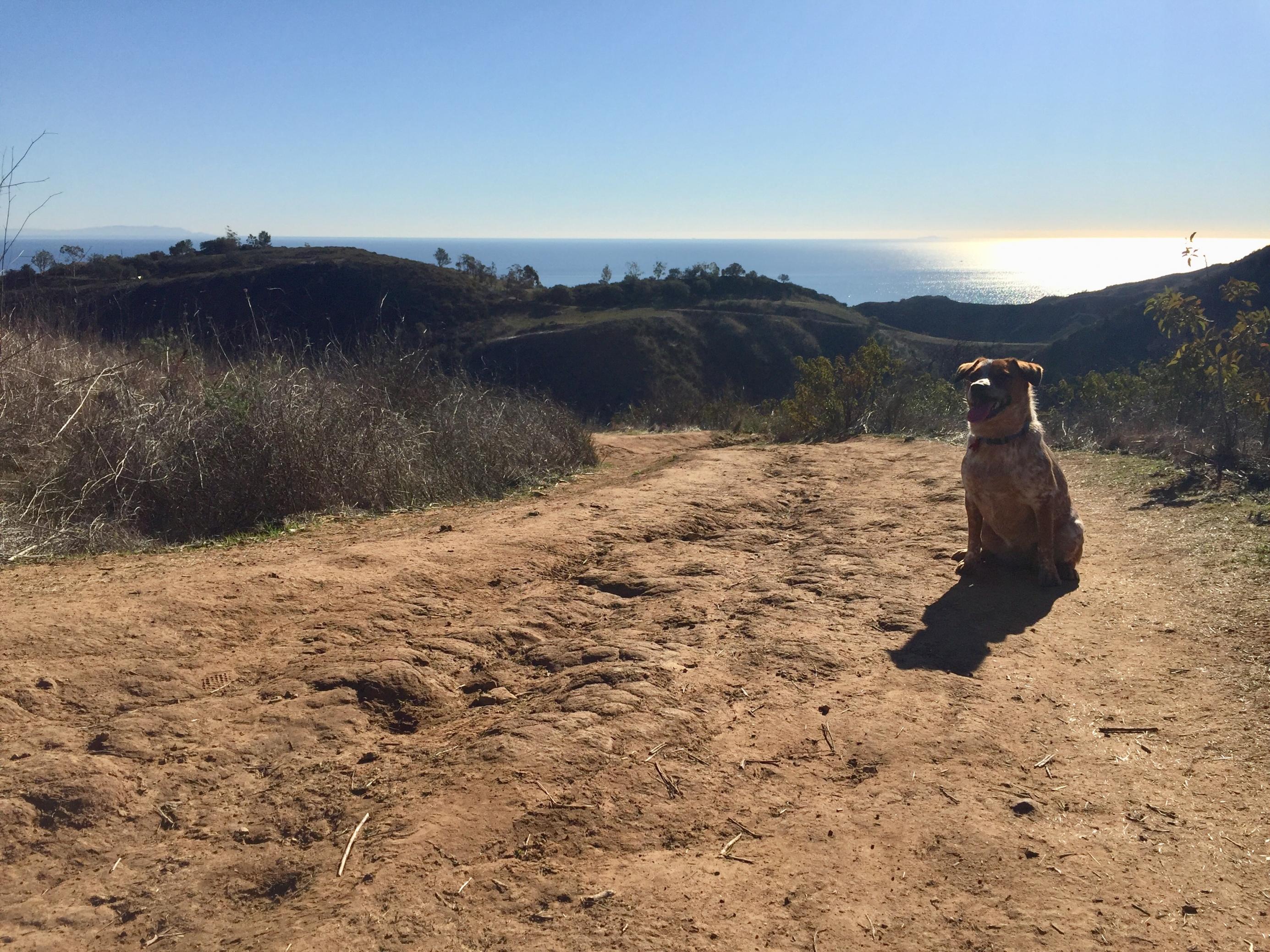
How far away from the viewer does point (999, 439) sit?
5016 mm

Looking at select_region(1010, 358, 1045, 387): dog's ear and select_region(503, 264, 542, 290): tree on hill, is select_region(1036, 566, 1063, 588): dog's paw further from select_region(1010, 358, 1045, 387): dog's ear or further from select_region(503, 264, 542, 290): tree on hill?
select_region(503, 264, 542, 290): tree on hill

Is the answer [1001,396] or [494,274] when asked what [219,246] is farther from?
[1001,396]

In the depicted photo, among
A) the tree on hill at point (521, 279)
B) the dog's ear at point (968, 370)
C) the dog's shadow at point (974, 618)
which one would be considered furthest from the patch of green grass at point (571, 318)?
the dog's shadow at point (974, 618)

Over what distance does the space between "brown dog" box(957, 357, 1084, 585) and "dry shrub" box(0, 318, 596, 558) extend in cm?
483

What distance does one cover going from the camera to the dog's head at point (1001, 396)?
16.1ft

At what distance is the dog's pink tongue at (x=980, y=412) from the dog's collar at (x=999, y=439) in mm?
157

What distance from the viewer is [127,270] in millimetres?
29672

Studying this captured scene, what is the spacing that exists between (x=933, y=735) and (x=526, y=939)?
1775 mm

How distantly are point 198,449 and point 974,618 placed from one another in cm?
Answer: 602

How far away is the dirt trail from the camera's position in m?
2.38

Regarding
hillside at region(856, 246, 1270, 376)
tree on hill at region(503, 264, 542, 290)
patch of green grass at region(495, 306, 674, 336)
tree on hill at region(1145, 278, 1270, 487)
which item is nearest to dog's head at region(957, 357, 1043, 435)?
tree on hill at region(1145, 278, 1270, 487)

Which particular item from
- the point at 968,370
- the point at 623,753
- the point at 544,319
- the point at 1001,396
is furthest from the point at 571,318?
the point at 623,753

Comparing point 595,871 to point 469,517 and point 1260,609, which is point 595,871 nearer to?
point 1260,609

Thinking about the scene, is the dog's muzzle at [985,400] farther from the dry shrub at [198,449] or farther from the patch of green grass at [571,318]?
the patch of green grass at [571,318]
